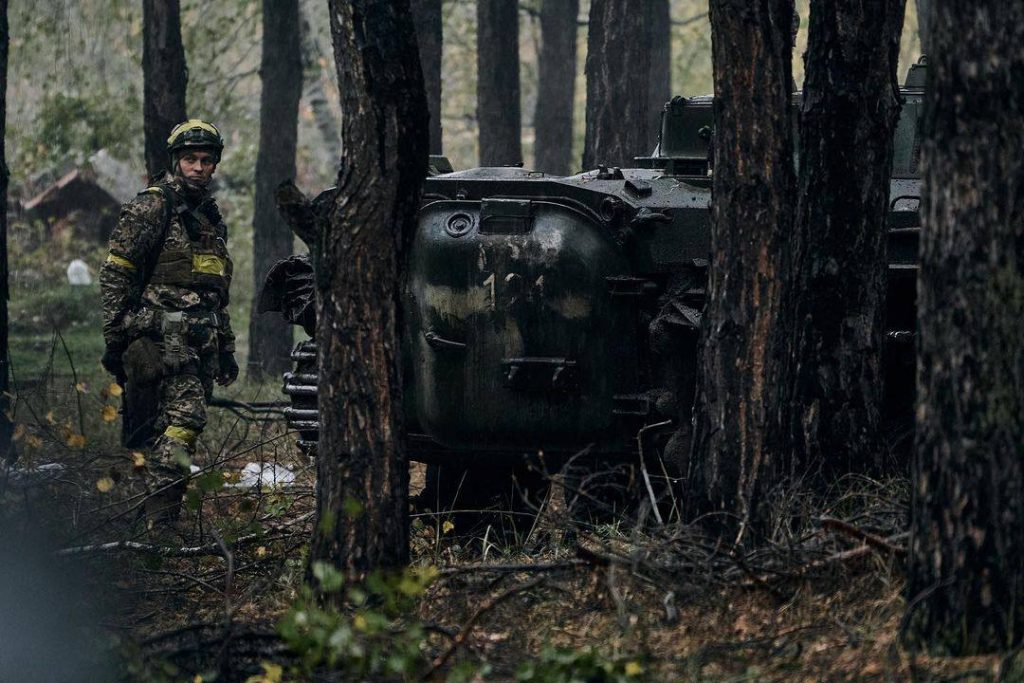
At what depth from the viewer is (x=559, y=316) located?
765 centimetres

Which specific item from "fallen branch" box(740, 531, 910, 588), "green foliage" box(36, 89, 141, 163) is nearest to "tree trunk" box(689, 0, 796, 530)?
"fallen branch" box(740, 531, 910, 588)

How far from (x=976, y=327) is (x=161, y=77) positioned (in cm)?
955

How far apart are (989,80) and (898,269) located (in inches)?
117

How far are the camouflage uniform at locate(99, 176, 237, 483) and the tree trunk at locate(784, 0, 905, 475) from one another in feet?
10.6

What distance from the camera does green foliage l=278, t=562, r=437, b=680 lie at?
521 cm

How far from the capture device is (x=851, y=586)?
5.90 metres

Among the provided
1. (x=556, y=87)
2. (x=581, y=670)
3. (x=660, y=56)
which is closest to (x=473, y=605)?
(x=581, y=670)

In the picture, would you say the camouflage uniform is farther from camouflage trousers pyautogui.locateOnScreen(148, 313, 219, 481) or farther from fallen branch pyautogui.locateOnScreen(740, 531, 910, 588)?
fallen branch pyautogui.locateOnScreen(740, 531, 910, 588)

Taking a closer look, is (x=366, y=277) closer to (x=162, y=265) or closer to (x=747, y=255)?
(x=747, y=255)

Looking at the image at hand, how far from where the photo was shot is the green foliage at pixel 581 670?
519 centimetres

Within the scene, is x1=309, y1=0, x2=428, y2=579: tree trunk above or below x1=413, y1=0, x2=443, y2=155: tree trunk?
below

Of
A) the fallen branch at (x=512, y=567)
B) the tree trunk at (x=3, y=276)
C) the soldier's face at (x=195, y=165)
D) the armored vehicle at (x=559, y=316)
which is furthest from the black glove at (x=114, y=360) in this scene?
the fallen branch at (x=512, y=567)

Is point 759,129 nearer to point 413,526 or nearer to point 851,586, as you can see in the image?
point 851,586

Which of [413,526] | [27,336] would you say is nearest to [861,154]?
[413,526]
